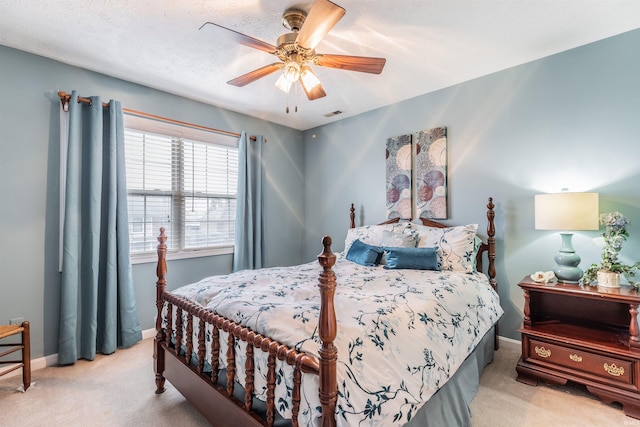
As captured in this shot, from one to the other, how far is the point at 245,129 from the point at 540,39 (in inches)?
126

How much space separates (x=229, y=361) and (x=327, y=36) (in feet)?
7.40

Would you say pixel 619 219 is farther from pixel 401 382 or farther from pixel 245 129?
pixel 245 129

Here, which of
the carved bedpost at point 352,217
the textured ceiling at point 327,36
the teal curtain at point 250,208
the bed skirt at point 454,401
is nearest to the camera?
the bed skirt at point 454,401

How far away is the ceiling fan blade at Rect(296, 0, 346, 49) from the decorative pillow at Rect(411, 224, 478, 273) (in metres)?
1.98

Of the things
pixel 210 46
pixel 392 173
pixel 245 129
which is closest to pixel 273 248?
pixel 245 129

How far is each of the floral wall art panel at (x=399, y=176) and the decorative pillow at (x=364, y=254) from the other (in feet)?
2.35

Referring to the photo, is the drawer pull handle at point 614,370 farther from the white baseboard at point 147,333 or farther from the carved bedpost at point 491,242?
the white baseboard at point 147,333

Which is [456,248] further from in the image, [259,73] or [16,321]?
[16,321]

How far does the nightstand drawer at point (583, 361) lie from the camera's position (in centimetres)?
192

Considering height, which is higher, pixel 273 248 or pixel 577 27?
pixel 577 27

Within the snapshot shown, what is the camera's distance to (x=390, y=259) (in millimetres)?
2762

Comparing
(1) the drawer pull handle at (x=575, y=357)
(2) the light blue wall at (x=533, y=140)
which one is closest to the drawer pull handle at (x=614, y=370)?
(1) the drawer pull handle at (x=575, y=357)

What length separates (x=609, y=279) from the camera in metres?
2.11

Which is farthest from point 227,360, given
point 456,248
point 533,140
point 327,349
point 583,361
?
point 533,140
